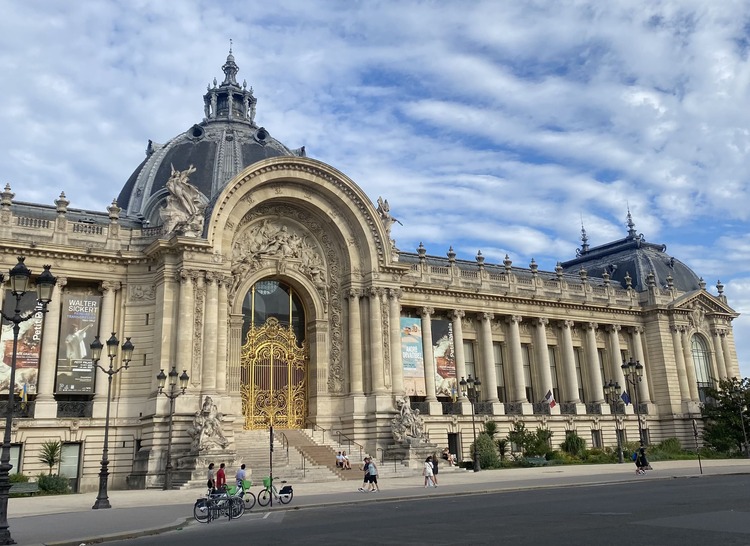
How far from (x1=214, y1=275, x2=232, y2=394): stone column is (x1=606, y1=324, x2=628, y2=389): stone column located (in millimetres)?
29801

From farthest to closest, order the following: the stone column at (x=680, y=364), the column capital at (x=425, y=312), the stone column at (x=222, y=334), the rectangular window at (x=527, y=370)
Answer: the stone column at (x=680, y=364) < the rectangular window at (x=527, y=370) < the column capital at (x=425, y=312) < the stone column at (x=222, y=334)

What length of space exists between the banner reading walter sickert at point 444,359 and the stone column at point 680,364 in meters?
19.5

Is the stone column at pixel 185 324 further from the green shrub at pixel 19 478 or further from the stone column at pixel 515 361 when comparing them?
the stone column at pixel 515 361

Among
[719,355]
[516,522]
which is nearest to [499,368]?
[719,355]

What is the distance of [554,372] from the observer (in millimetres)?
50000

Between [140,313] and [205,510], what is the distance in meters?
20.0

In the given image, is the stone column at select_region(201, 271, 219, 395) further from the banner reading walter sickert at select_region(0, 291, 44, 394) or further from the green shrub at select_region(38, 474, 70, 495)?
the banner reading walter sickert at select_region(0, 291, 44, 394)

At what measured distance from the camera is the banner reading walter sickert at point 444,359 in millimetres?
43312

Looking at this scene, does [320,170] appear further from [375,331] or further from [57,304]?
[57,304]

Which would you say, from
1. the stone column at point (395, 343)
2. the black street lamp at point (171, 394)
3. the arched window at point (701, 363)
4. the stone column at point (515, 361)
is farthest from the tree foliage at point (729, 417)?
the black street lamp at point (171, 394)

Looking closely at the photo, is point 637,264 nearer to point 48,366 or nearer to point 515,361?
point 515,361

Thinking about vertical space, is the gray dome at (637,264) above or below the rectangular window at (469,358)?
above

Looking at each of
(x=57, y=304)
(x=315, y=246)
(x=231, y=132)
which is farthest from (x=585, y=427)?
(x=57, y=304)

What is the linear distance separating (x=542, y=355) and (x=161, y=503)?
3161 centimetres
